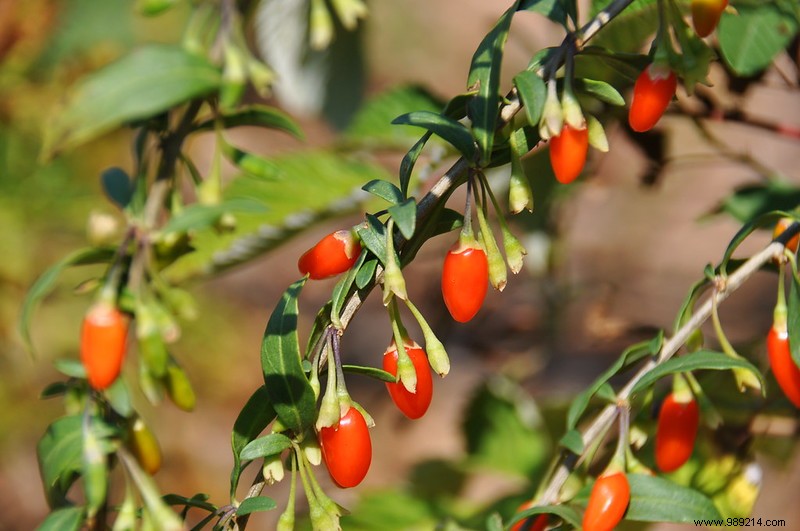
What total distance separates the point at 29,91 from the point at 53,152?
1517mm

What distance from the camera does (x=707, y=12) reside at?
0.47m

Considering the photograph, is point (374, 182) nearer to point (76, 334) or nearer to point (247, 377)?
point (76, 334)

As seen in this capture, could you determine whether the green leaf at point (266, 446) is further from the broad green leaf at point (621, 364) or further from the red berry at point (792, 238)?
the red berry at point (792, 238)

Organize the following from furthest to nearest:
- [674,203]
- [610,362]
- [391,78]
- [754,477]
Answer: [391,78], [674,203], [610,362], [754,477]

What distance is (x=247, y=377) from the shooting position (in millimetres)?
2117

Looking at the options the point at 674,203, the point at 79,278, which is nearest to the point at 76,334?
the point at 79,278

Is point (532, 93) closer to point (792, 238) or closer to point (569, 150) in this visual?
point (569, 150)

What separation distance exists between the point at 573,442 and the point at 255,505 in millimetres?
197

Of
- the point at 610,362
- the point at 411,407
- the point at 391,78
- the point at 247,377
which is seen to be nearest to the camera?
the point at 411,407

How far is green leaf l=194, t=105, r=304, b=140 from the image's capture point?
576 mm

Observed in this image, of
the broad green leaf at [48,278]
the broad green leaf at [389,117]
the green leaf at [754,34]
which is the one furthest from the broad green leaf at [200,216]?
the broad green leaf at [389,117]

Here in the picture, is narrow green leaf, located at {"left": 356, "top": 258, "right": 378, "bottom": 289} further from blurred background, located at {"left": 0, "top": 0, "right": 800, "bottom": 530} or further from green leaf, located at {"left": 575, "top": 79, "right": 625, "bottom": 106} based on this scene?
blurred background, located at {"left": 0, "top": 0, "right": 800, "bottom": 530}

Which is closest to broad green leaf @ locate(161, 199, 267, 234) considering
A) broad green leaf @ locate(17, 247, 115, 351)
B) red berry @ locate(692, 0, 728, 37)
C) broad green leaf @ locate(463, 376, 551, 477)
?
broad green leaf @ locate(17, 247, 115, 351)

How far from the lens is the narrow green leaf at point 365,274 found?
0.44 m
